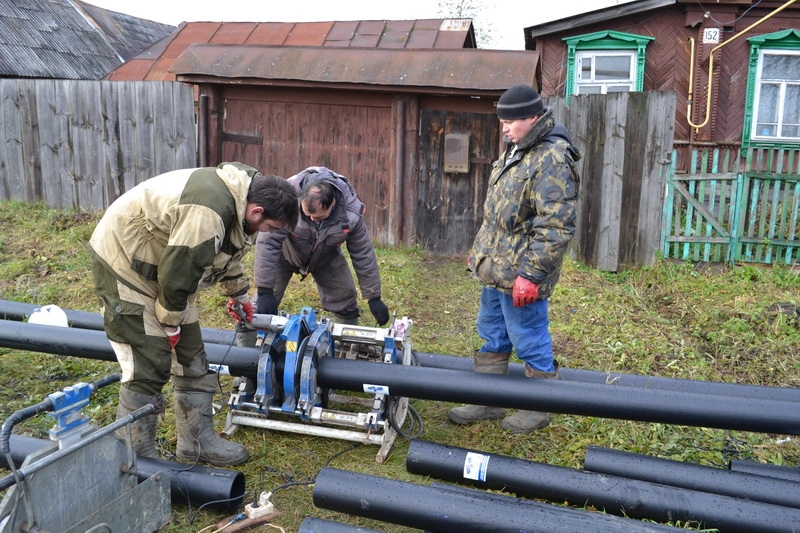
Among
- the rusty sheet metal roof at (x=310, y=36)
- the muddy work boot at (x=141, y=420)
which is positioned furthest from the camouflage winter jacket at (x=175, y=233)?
the rusty sheet metal roof at (x=310, y=36)

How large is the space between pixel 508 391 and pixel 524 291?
0.58 metres

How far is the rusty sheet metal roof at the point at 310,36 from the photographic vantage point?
11.0m

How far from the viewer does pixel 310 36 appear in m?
12.1

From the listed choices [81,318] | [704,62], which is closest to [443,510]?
[81,318]

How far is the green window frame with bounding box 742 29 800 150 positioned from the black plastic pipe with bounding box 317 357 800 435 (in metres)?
11.9

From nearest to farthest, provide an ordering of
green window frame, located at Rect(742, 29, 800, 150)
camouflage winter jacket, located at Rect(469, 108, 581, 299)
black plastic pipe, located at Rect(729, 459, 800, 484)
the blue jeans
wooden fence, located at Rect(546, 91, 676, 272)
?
black plastic pipe, located at Rect(729, 459, 800, 484) < camouflage winter jacket, located at Rect(469, 108, 581, 299) < the blue jeans < wooden fence, located at Rect(546, 91, 676, 272) < green window frame, located at Rect(742, 29, 800, 150)

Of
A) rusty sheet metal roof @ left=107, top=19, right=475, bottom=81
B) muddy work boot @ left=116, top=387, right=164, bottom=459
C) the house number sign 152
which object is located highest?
the house number sign 152

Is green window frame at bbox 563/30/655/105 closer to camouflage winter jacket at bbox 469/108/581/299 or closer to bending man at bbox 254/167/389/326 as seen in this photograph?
bending man at bbox 254/167/389/326

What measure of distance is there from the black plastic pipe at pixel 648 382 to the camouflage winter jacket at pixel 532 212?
0.88 meters

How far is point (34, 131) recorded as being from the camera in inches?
389

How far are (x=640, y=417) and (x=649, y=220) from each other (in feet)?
15.6

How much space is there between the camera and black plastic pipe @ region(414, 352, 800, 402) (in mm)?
4082

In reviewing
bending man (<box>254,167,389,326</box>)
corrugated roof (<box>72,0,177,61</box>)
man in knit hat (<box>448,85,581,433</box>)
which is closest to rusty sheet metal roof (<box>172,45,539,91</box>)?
bending man (<box>254,167,389,326</box>)

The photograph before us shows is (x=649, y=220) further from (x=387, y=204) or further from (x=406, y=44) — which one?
(x=406, y=44)
